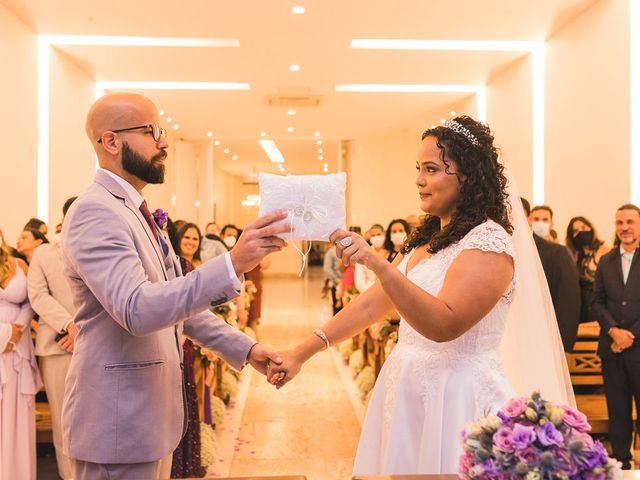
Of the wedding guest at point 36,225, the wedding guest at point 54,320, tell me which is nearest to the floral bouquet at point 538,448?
the wedding guest at point 54,320

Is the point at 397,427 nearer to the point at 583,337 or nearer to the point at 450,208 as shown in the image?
the point at 450,208

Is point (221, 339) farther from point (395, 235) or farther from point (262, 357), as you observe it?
point (395, 235)

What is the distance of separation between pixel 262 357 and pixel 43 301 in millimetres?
2734

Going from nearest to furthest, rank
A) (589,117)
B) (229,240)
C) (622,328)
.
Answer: (622,328)
(589,117)
(229,240)

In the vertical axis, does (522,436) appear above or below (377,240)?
below

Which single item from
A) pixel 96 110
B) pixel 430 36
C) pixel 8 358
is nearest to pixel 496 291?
pixel 96 110

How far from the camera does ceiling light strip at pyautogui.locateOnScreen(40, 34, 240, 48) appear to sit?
945 cm

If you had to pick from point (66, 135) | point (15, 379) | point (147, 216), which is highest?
point (66, 135)

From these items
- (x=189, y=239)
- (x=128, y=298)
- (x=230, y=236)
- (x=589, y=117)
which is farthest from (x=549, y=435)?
(x=230, y=236)

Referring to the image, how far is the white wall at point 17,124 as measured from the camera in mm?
7867

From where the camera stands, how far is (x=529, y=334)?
2.68m

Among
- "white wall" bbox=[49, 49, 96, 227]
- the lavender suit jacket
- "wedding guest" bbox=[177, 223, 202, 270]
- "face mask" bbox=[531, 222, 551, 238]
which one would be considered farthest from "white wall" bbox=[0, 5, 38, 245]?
the lavender suit jacket

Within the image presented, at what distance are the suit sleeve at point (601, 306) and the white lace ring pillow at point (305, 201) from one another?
12.7 ft

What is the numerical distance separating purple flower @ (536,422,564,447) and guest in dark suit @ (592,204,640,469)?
4.12m
